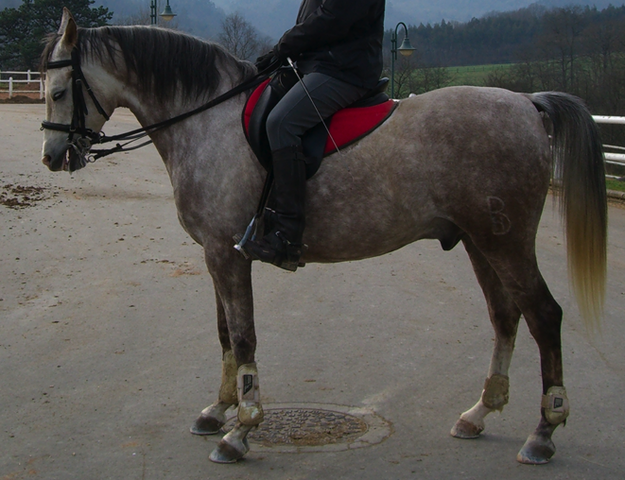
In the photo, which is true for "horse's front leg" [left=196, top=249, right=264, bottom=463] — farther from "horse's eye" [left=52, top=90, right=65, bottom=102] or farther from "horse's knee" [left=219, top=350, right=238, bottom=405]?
"horse's eye" [left=52, top=90, right=65, bottom=102]

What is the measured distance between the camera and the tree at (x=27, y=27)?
50.2m

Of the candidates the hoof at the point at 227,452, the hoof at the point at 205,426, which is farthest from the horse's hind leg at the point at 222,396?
the hoof at the point at 227,452

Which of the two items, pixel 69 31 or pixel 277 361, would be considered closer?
pixel 69 31

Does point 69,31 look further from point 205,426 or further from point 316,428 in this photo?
point 316,428

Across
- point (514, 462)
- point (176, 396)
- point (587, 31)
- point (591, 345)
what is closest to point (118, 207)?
point (176, 396)

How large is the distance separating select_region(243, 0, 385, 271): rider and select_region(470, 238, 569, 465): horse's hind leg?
1.22 meters

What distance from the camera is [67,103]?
458 centimetres

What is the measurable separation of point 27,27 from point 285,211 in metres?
55.3

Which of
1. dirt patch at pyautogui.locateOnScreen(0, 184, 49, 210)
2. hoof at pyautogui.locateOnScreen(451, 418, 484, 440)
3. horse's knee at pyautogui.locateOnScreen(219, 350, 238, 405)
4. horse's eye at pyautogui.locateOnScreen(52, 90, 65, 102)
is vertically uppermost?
horse's eye at pyautogui.locateOnScreen(52, 90, 65, 102)

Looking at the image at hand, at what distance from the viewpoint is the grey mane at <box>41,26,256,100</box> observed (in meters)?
4.59

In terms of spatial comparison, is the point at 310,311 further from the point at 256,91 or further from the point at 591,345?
the point at 256,91

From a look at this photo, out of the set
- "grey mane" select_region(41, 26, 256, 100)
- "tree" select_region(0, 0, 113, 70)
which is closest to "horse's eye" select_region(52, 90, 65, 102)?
"grey mane" select_region(41, 26, 256, 100)

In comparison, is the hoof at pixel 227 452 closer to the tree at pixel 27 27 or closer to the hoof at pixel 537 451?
the hoof at pixel 537 451

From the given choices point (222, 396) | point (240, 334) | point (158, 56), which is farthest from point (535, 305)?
point (158, 56)
